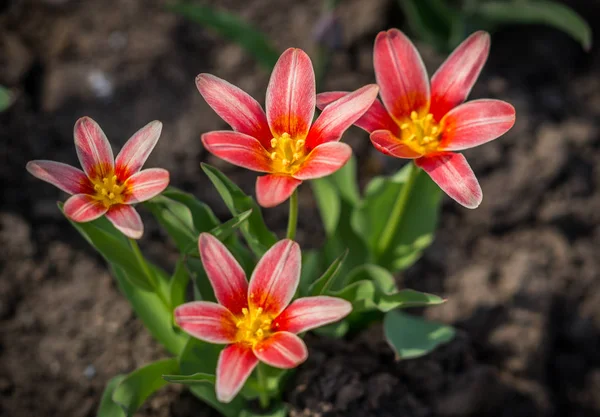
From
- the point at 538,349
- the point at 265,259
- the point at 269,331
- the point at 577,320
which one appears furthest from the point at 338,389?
the point at 577,320

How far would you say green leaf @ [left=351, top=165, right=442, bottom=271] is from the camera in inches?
107

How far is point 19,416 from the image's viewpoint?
252 centimetres

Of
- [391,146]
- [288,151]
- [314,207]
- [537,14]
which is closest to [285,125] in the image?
[288,151]

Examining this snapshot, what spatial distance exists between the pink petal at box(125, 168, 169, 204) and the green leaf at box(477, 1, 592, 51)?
7.11ft

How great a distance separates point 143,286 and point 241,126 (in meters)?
0.69

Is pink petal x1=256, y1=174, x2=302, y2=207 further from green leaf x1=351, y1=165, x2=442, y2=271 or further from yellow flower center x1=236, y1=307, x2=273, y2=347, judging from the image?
green leaf x1=351, y1=165, x2=442, y2=271

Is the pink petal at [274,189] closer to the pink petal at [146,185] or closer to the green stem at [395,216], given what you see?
the pink petal at [146,185]

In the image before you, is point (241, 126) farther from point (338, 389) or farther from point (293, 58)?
point (338, 389)

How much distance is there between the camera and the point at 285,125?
206 cm

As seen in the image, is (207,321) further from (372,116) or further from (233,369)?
(372,116)

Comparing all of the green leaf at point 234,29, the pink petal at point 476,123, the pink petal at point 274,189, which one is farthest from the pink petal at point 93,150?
the green leaf at point 234,29

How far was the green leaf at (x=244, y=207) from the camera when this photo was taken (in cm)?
209

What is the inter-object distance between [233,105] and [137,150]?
11.4 inches

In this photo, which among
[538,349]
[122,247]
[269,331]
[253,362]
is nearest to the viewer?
[253,362]
